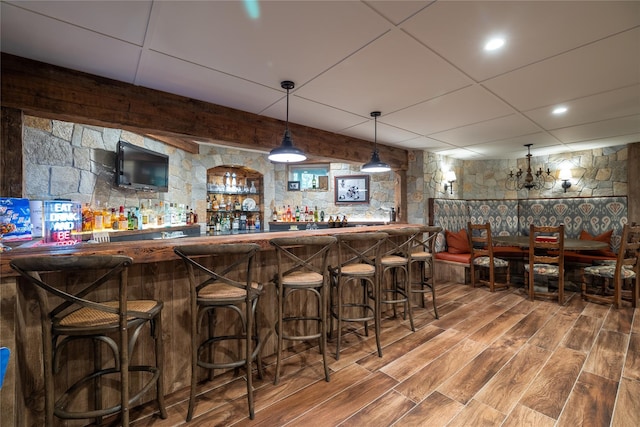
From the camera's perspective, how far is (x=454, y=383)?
1943mm

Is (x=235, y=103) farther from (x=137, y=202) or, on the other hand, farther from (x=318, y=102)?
(x=137, y=202)

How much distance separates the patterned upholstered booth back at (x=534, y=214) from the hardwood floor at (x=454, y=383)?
90.7 inches

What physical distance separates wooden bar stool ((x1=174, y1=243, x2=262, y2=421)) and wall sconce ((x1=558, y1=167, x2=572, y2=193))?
230 inches

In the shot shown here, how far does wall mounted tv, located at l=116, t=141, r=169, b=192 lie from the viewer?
325 cm

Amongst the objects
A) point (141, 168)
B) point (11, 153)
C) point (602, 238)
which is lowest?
point (602, 238)

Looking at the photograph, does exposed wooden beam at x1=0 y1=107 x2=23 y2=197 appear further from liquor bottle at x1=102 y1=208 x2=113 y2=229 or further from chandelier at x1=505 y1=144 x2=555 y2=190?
chandelier at x1=505 y1=144 x2=555 y2=190

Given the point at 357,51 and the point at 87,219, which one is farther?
the point at 87,219

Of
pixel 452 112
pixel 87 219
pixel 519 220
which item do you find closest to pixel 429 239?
pixel 452 112

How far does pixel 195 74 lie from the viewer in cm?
223

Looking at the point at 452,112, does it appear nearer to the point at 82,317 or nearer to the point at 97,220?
the point at 82,317

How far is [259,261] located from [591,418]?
2.23 metres

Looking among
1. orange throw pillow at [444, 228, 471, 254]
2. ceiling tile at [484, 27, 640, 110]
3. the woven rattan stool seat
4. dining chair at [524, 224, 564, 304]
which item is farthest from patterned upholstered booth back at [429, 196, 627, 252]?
the woven rattan stool seat

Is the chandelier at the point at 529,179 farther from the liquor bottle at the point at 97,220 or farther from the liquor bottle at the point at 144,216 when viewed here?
the liquor bottle at the point at 97,220

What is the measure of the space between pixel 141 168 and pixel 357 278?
3.01 metres
